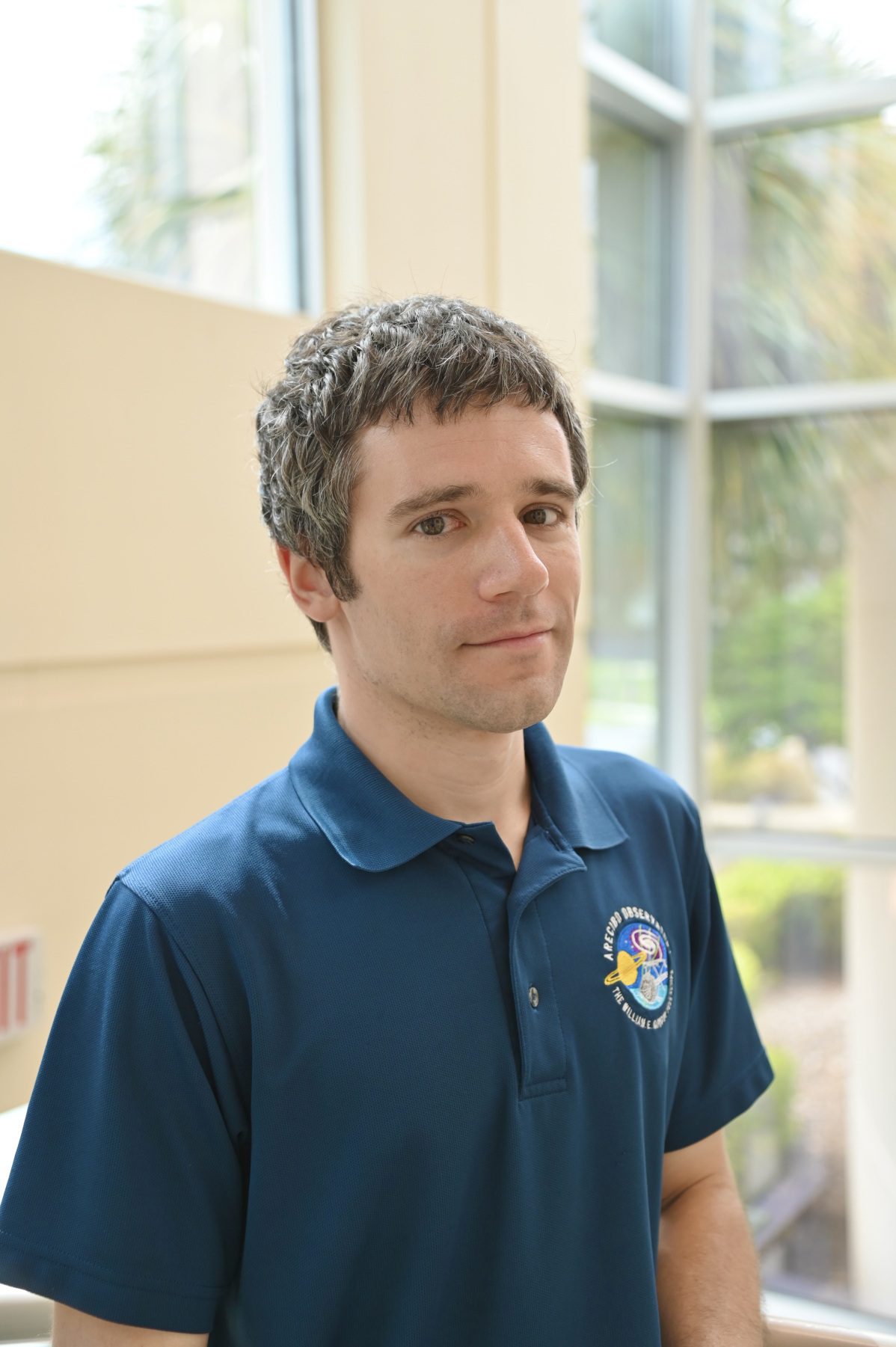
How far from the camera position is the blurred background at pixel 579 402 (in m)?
1.76

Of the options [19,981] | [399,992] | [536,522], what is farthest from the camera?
[19,981]

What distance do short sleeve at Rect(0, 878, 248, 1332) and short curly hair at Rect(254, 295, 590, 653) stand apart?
1.31 ft

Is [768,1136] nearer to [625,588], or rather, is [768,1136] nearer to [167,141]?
[625,588]

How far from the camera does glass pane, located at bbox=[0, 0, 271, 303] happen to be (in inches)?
71.9

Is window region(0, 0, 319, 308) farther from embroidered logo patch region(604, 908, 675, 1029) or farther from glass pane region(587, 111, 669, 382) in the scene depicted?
glass pane region(587, 111, 669, 382)

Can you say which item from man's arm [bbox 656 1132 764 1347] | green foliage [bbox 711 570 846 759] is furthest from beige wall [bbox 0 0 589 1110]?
green foliage [bbox 711 570 846 759]

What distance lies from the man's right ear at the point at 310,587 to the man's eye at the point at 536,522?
0.45ft

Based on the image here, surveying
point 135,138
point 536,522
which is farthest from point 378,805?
point 135,138

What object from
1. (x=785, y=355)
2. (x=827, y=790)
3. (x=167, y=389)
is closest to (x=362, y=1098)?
(x=167, y=389)

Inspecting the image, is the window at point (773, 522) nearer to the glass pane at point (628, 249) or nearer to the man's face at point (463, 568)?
the glass pane at point (628, 249)

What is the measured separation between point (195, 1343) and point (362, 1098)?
0.24 m

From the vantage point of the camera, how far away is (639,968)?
3.91 feet

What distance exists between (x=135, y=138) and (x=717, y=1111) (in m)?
1.75

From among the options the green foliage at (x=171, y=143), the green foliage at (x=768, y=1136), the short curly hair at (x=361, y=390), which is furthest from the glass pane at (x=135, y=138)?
the green foliage at (x=768, y=1136)
